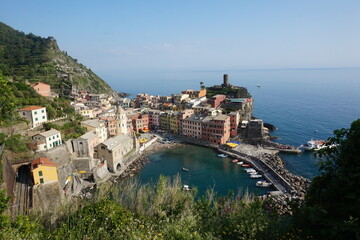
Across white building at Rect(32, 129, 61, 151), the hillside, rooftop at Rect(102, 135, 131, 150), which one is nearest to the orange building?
the hillside

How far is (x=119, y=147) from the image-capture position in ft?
102

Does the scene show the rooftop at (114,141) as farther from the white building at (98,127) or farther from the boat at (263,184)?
the boat at (263,184)

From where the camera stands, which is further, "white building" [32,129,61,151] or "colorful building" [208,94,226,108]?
"colorful building" [208,94,226,108]

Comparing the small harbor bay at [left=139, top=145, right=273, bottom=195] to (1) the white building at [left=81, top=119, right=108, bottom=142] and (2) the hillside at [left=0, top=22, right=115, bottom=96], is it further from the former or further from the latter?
(2) the hillside at [left=0, top=22, right=115, bottom=96]

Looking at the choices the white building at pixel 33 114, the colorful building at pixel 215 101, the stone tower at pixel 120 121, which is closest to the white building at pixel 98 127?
the stone tower at pixel 120 121

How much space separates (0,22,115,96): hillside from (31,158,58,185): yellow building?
36547mm

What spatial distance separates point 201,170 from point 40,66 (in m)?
64.2

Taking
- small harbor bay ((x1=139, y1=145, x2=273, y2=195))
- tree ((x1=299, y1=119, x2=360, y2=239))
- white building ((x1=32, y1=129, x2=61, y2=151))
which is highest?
tree ((x1=299, y1=119, x2=360, y2=239))

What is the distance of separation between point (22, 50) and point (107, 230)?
3631 inches

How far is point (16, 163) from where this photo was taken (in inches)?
842

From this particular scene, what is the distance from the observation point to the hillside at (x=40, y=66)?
59125 millimetres

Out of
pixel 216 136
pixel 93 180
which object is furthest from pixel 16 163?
pixel 216 136

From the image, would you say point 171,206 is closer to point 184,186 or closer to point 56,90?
point 184,186

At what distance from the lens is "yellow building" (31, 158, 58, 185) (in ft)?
63.5
